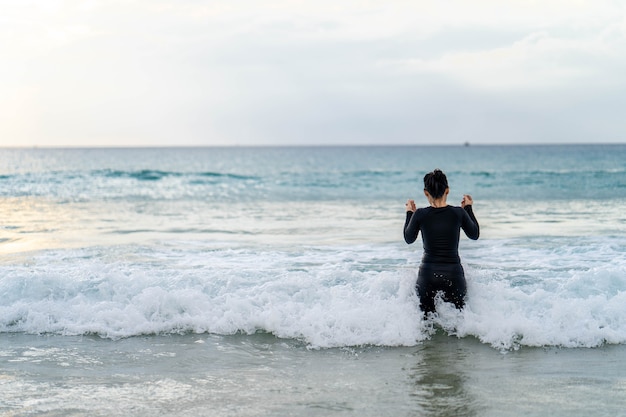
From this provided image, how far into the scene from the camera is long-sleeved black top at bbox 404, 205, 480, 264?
242 inches

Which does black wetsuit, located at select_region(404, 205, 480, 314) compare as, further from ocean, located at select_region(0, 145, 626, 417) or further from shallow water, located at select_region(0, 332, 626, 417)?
shallow water, located at select_region(0, 332, 626, 417)

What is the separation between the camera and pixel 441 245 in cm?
625

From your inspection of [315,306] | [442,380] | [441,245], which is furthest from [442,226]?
[315,306]

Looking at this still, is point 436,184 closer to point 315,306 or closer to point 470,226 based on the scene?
point 470,226

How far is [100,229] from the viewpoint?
53.7ft

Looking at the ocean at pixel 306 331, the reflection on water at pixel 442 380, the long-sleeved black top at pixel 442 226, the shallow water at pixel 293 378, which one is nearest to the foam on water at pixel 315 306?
the ocean at pixel 306 331

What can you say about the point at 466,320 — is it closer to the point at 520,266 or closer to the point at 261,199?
the point at 520,266

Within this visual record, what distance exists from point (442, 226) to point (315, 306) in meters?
1.88

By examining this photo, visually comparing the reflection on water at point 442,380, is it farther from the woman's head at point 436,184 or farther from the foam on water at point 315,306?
the woman's head at point 436,184

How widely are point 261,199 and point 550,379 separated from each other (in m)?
23.4

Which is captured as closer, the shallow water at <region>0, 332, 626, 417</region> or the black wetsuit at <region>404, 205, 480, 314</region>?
the shallow water at <region>0, 332, 626, 417</region>

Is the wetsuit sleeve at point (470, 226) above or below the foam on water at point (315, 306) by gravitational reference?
above

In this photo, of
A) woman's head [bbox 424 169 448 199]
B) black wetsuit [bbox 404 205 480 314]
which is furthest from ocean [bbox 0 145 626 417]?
woman's head [bbox 424 169 448 199]

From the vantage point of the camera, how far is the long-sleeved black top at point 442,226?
615cm
